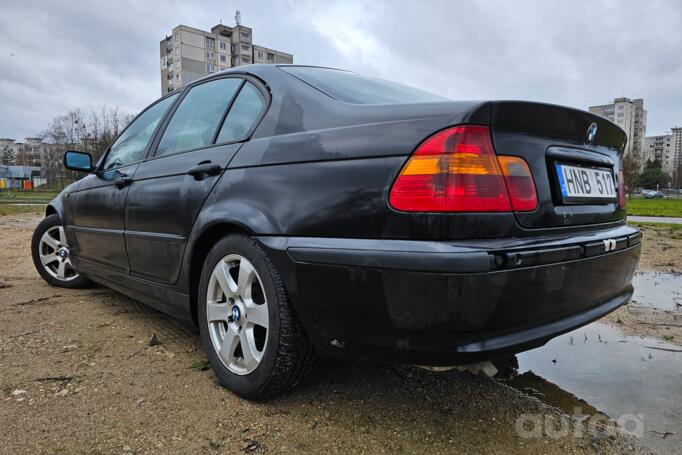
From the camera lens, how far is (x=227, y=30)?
233ft

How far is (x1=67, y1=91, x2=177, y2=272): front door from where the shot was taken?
117 inches

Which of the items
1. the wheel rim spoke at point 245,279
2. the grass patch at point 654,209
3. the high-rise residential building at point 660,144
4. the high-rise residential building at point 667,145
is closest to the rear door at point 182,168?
the wheel rim spoke at point 245,279

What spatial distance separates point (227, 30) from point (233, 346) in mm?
77675

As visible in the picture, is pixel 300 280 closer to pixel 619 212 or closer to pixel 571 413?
pixel 571 413

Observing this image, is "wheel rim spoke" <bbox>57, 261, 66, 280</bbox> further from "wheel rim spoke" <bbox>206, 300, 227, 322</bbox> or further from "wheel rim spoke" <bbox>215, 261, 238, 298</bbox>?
"wheel rim spoke" <bbox>215, 261, 238, 298</bbox>

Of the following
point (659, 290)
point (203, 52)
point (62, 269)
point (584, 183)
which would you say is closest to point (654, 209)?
point (659, 290)

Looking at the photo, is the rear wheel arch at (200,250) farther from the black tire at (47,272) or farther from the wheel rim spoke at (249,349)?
the black tire at (47,272)

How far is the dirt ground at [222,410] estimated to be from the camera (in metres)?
1.68

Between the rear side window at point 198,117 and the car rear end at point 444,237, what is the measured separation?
0.85 m

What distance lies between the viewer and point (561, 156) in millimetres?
1728

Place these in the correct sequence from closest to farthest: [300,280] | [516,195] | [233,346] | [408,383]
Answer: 1. [516,195]
2. [300,280]
3. [233,346]
4. [408,383]

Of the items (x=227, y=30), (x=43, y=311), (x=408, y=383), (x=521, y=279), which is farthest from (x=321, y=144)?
(x=227, y=30)

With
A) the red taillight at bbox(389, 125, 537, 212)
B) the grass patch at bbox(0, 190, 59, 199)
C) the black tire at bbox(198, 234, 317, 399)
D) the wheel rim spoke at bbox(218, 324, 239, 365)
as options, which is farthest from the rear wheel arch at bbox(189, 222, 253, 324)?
the grass patch at bbox(0, 190, 59, 199)

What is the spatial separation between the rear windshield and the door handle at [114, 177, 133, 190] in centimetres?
130
